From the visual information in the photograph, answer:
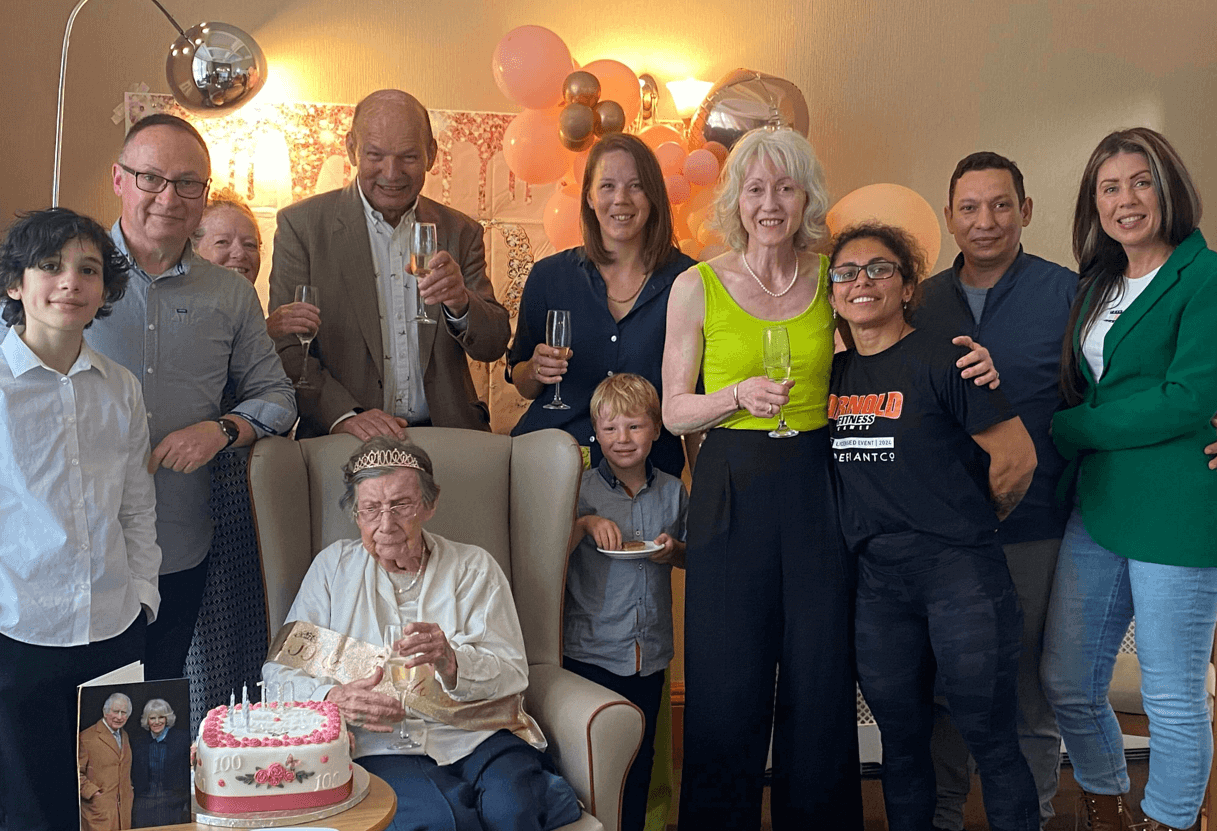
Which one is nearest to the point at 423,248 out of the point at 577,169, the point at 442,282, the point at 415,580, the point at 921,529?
the point at 442,282

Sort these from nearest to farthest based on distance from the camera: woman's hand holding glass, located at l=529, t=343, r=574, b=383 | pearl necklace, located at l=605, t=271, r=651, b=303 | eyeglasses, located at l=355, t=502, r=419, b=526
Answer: eyeglasses, located at l=355, t=502, r=419, b=526 → woman's hand holding glass, located at l=529, t=343, r=574, b=383 → pearl necklace, located at l=605, t=271, r=651, b=303

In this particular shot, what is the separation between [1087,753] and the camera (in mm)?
2684

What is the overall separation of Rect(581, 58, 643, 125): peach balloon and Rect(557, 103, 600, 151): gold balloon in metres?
0.18

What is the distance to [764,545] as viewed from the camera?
8.17 ft

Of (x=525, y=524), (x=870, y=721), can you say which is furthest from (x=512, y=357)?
(x=870, y=721)

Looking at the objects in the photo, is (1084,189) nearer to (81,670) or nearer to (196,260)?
(196,260)

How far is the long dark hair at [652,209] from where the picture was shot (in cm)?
289

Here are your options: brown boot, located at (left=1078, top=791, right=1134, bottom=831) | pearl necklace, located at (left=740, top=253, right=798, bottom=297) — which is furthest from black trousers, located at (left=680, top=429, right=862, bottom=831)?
brown boot, located at (left=1078, top=791, right=1134, bottom=831)

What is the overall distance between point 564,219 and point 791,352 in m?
1.55

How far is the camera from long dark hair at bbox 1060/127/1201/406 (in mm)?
2469

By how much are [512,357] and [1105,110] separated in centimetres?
309

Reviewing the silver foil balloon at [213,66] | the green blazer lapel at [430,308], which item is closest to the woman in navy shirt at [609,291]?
the green blazer lapel at [430,308]

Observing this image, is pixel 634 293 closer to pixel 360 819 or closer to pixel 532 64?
pixel 532 64

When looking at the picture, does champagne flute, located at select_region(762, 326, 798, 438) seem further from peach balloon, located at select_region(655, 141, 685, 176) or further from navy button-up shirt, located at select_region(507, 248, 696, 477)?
peach balloon, located at select_region(655, 141, 685, 176)
